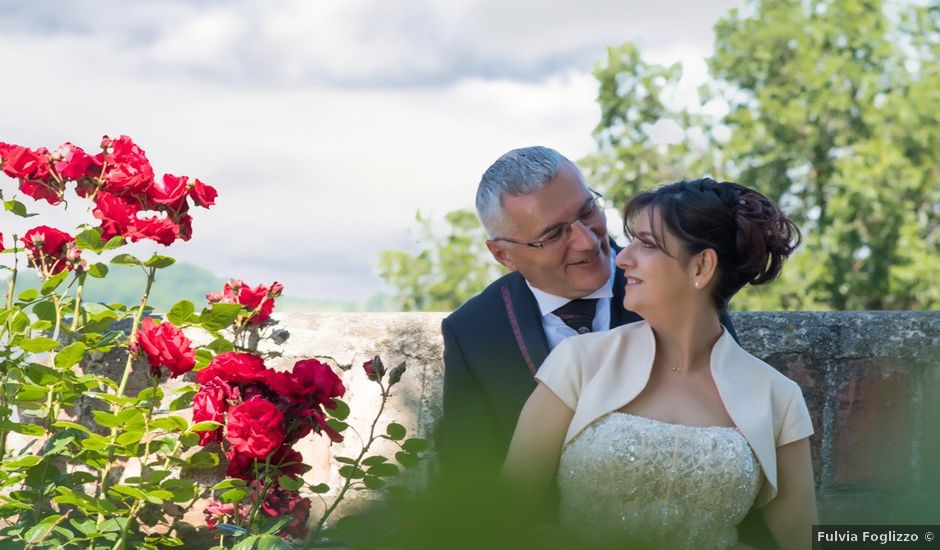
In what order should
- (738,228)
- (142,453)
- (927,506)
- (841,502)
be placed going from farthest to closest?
1. (841,502)
2. (142,453)
3. (738,228)
4. (927,506)

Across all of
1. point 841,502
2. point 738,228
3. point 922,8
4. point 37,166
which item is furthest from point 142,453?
point 922,8

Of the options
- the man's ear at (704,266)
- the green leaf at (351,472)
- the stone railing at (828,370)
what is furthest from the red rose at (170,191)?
the man's ear at (704,266)

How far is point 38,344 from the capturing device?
2666mm

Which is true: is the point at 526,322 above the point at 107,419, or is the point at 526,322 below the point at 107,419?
above

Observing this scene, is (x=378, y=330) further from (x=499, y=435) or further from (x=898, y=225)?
(x=898, y=225)

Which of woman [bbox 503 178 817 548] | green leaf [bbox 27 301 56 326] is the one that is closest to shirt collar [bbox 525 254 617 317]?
woman [bbox 503 178 817 548]

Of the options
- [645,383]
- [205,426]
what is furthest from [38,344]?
[645,383]

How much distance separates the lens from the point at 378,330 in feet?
10.9

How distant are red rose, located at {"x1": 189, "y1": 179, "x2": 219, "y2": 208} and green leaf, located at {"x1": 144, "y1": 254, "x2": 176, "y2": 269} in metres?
0.18

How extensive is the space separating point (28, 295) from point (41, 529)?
0.72 m

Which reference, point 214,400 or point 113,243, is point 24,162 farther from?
point 214,400

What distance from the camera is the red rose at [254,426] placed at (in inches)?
91.8

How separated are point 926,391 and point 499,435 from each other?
1526 millimetres

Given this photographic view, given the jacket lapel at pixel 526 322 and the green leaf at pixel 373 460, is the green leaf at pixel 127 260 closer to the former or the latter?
the green leaf at pixel 373 460
